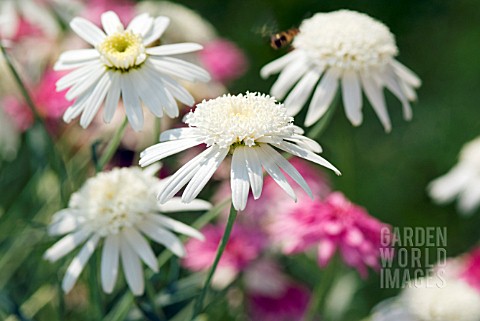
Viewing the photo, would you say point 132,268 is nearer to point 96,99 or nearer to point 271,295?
point 96,99

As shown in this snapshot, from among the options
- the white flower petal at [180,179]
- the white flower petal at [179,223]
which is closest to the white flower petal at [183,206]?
the white flower petal at [179,223]

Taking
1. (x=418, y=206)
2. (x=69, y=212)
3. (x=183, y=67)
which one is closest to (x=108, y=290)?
(x=69, y=212)

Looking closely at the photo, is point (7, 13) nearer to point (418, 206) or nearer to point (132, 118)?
point (132, 118)

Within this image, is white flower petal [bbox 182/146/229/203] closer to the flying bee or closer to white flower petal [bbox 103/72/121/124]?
white flower petal [bbox 103/72/121/124]

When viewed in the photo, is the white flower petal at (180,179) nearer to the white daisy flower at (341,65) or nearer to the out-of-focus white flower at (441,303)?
the white daisy flower at (341,65)

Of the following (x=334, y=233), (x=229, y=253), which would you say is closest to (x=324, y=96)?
(x=334, y=233)
